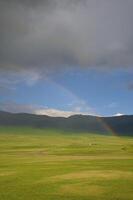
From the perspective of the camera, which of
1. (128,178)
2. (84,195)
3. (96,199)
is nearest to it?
(96,199)

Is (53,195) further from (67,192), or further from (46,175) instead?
(46,175)

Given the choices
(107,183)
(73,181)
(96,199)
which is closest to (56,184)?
(73,181)

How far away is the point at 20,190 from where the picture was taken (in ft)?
127

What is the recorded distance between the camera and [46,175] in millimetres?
51688

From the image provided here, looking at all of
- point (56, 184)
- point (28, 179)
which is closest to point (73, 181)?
point (56, 184)

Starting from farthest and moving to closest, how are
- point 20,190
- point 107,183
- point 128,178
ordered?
point 128,178, point 107,183, point 20,190

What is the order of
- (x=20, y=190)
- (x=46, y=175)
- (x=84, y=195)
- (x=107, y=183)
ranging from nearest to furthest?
(x=84, y=195) → (x=20, y=190) → (x=107, y=183) → (x=46, y=175)

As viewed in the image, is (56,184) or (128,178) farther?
(128,178)

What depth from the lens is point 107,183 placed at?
42969 millimetres

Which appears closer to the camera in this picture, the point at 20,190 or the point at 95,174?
the point at 20,190

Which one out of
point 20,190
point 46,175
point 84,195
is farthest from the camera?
point 46,175

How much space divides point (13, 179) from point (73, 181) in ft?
27.9

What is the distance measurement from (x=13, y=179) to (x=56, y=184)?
7564 mm

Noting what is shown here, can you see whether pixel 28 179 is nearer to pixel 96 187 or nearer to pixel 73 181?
pixel 73 181
